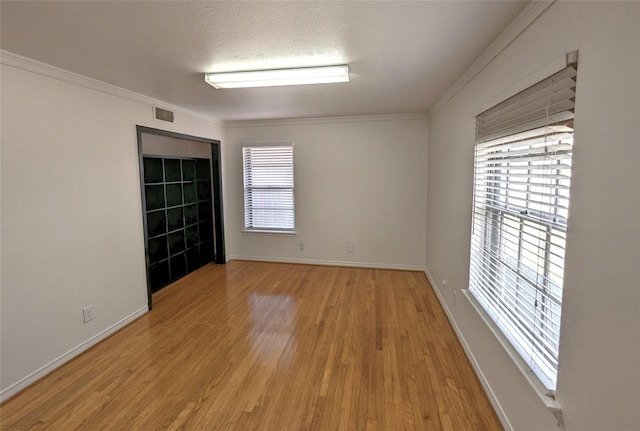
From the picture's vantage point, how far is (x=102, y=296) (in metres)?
2.87

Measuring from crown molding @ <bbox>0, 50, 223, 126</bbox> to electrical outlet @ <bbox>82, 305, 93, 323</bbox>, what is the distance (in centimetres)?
197

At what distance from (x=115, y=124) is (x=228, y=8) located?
2091 millimetres

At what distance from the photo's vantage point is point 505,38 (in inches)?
71.6

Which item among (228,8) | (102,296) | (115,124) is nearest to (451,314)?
(228,8)

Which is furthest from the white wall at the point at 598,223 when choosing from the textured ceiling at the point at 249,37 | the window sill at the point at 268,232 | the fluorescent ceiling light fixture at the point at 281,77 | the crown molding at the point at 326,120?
the window sill at the point at 268,232

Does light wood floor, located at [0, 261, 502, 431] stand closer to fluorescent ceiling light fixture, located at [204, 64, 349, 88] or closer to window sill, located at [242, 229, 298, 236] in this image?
window sill, located at [242, 229, 298, 236]

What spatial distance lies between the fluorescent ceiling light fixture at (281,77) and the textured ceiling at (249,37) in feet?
0.21

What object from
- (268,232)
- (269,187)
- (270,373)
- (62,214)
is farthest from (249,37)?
(268,232)

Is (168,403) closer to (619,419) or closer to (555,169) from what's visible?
(619,419)

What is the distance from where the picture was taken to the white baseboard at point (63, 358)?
213cm

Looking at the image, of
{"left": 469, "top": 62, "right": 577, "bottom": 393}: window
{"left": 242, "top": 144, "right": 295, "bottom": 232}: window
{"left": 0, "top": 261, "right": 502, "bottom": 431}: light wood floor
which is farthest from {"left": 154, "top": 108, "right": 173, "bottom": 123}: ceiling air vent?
{"left": 469, "top": 62, "right": 577, "bottom": 393}: window

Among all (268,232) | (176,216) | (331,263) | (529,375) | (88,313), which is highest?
(176,216)

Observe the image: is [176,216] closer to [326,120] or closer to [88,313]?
[88,313]

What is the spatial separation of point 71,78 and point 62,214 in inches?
44.9
